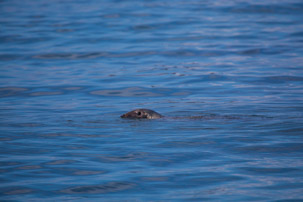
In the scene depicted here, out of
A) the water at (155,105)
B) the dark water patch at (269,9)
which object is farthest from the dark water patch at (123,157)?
the dark water patch at (269,9)

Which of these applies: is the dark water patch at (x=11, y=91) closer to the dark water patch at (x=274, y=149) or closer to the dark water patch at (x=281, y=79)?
the dark water patch at (x=281, y=79)

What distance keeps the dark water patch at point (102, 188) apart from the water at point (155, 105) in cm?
3

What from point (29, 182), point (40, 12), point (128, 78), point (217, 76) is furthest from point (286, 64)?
point (40, 12)

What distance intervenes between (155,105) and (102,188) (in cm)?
637

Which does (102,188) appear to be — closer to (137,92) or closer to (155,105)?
(155,105)

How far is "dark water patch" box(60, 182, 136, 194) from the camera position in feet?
24.6

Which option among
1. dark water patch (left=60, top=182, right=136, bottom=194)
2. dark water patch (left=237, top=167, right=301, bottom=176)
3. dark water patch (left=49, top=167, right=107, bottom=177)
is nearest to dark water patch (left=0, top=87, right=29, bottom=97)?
dark water patch (left=49, top=167, right=107, bottom=177)

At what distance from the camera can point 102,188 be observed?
7.61m

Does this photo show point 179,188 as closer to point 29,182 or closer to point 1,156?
point 29,182

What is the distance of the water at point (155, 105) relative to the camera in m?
7.81

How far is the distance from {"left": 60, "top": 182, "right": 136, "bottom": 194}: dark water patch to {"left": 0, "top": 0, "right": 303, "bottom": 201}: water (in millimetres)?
28

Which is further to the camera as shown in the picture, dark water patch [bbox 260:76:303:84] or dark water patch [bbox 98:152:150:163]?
dark water patch [bbox 260:76:303:84]

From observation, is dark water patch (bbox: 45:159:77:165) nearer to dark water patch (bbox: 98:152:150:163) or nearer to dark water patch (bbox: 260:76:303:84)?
dark water patch (bbox: 98:152:150:163)

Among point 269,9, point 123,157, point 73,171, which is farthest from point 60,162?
point 269,9
